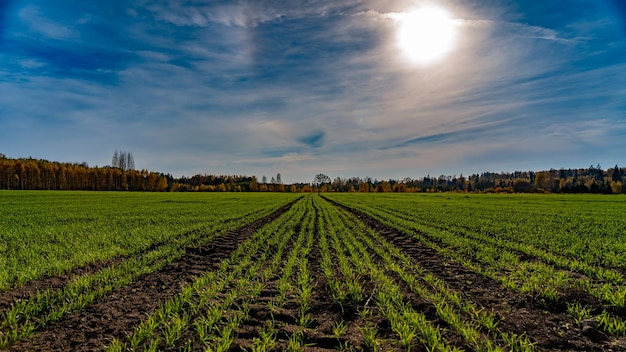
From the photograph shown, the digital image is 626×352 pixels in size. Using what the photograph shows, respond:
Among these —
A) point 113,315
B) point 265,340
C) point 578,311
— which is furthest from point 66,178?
point 578,311

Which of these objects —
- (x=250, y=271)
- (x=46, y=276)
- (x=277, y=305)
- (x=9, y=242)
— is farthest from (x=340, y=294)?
(x=9, y=242)

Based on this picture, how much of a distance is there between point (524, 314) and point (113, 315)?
8.26 meters

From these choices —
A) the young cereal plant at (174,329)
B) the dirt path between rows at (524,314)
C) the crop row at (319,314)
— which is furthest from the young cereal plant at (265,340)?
the dirt path between rows at (524,314)

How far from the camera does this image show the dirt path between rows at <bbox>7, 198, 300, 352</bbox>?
505cm

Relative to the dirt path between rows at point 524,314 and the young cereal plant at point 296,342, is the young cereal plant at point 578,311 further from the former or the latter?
the young cereal plant at point 296,342

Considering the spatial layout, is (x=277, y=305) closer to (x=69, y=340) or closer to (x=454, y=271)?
(x=69, y=340)

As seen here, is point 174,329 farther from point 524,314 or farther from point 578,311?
point 578,311

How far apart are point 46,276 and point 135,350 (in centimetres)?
607

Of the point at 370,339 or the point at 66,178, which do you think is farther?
the point at 66,178

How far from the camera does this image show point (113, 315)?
6.26 metres

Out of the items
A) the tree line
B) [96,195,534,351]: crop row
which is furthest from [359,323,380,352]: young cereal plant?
the tree line

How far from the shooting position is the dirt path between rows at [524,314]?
17.0 feet

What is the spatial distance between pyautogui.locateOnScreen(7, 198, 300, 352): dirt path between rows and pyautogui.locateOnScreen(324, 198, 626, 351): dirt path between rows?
23.0 feet

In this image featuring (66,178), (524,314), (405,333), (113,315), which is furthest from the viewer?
(66,178)
